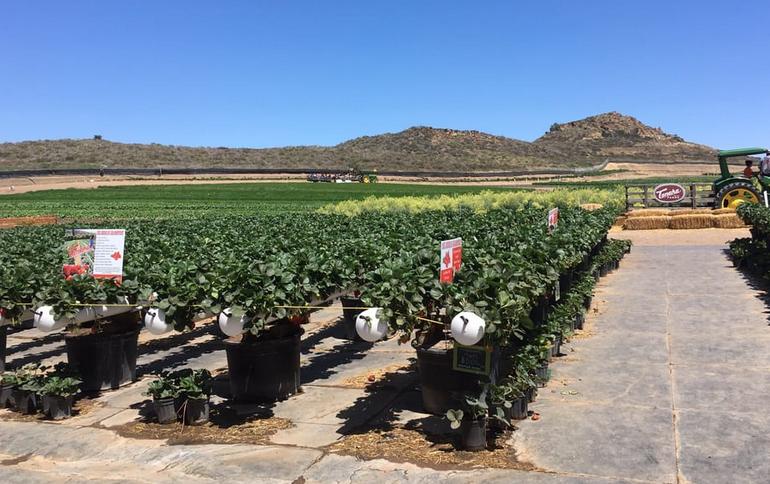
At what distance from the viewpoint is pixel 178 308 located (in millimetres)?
6766

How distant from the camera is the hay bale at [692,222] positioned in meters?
26.1

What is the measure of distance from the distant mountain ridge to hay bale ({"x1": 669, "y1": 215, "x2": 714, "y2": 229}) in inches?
3180

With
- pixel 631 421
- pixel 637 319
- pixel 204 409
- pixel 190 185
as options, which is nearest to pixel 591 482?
Result: pixel 631 421

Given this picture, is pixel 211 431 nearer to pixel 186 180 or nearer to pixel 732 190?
pixel 732 190

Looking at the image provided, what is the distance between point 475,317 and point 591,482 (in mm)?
1511

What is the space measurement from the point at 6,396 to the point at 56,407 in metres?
0.94

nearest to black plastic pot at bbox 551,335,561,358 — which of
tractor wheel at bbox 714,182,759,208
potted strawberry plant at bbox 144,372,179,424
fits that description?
A: potted strawberry plant at bbox 144,372,179,424

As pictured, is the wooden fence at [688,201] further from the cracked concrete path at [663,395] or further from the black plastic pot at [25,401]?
the black plastic pot at [25,401]

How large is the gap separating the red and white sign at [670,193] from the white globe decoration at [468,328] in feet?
87.9

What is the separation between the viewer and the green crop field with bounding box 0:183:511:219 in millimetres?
39688

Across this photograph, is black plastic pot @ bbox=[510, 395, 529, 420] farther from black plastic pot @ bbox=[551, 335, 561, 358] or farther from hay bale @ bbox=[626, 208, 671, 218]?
hay bale @ bbox=[626, 208, 671, 218]

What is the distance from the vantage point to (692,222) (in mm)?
26531

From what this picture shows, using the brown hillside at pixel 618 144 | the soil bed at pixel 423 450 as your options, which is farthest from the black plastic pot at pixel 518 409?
the brown hillside at pixel 618 144

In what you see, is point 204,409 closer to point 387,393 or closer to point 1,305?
point 387,393
